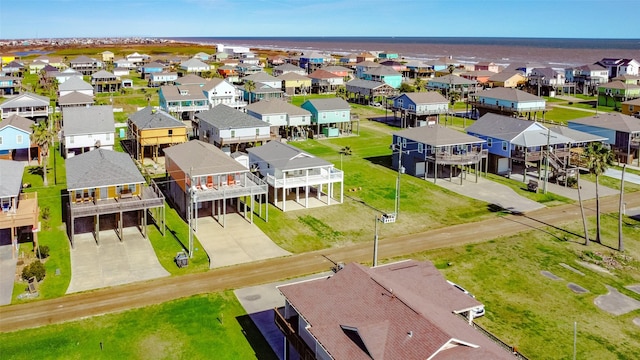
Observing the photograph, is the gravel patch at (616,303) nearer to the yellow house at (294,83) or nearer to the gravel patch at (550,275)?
the gravel patch at (550,275)

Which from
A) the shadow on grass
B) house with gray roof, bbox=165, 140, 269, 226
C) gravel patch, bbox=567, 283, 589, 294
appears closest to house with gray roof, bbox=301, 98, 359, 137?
house with gray roof, bbox=165, 140, 269, 226

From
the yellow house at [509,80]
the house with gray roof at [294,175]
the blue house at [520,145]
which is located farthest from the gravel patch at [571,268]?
the yellow house at [509,80]

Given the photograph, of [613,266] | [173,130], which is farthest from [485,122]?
[173,130]

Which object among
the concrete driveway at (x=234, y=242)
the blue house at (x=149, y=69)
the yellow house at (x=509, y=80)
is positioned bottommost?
the concrete driveway at (x=234, y=242)

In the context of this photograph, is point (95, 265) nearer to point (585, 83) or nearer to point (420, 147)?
point (420, 147)

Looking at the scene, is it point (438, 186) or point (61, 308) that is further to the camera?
point (438, 186)

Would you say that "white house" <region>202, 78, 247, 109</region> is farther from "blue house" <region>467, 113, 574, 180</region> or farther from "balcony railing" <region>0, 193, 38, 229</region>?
"balcony railing" <region>0, 193, 38, 229</region>

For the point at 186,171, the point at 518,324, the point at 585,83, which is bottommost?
the point at 518,324
